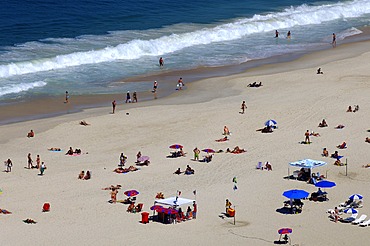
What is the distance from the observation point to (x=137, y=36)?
233 feet

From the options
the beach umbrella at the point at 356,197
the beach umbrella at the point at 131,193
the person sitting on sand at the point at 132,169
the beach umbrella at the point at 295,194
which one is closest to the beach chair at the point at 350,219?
the beach umbrella at the point at 356,197

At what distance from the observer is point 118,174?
37219mm

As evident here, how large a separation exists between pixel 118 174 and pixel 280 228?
9.69 meters

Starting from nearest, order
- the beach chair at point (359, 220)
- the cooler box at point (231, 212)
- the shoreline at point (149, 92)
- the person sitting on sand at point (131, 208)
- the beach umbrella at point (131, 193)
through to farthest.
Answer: the beach chair at point (359, 220) < the cooler box at point (231, 212) < the person sitting on sand at point (131, 208) < the beach umbrella at point (131, 193) < the shoreline at point (149, 92)

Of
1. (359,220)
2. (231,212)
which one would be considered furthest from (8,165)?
(359,220)

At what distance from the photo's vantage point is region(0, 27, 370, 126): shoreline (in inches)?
1898

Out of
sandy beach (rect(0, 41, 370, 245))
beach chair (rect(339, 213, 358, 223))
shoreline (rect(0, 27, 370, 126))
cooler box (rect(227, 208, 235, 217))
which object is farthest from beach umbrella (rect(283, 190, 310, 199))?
shoreline (rect(0, 27, 370, 126))

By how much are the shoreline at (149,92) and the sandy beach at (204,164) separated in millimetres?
1195

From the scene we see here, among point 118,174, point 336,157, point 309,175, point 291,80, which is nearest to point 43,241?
point 118,174

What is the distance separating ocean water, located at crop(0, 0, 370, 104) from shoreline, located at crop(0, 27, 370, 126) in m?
1.32

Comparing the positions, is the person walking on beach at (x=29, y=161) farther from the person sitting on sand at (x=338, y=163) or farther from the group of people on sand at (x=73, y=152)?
the person sitting on sand at (x=338, y=163)

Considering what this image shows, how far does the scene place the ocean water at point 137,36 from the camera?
58.0 meters

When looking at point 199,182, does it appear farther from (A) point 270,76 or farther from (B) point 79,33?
(B) point 79,33

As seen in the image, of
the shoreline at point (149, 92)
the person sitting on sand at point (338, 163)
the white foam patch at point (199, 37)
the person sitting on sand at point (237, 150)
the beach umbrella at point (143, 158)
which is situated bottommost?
the person sitting on sand at point (338, 163)
